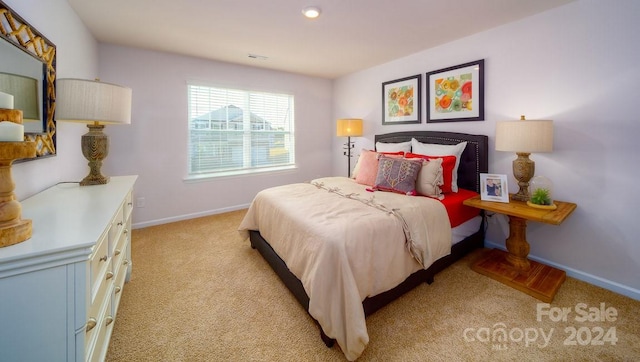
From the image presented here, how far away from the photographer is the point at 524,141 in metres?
2.13

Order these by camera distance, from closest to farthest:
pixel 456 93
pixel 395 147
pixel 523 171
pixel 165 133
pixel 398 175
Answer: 1. pixel 523 171
2. pixel 398 175
3. pixel 456 93
4. pixel 395 147
5. pixel 165 133

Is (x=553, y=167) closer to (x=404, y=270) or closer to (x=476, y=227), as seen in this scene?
(x=476, y=227)

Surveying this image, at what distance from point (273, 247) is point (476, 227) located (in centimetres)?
216

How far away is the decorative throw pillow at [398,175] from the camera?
2.51 m

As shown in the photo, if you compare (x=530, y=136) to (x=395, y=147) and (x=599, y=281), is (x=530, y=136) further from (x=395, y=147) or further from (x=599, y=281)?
(x=395, y=147)

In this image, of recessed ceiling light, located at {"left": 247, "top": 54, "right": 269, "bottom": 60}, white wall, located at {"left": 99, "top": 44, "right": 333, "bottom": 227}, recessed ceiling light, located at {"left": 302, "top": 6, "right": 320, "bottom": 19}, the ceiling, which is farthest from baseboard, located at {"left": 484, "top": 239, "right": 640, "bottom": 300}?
recessed ceiling light, located at {"left": 247, "top": 54, "right": 269, "bottom": 60}

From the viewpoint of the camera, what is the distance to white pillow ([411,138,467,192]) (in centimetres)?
271

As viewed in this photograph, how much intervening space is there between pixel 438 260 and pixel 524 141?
Answer: 1230mm

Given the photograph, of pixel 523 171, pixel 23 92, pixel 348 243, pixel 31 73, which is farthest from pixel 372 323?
pixel 31 73

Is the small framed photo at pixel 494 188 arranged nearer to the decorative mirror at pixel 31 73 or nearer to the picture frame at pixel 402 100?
the picture frame at pixel 402 100

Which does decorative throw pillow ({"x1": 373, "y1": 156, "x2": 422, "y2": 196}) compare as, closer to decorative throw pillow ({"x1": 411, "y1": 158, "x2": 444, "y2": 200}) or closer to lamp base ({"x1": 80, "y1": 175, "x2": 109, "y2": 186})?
decorative throw pillow ({"x1": 411, "y1": 158, "x2": 444, "y2": 200})

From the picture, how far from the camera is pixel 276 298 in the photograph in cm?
201

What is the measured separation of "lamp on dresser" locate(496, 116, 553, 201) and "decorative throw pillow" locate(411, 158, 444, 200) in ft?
1.77

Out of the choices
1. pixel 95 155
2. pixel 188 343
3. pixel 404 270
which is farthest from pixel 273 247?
pixel 95 155
